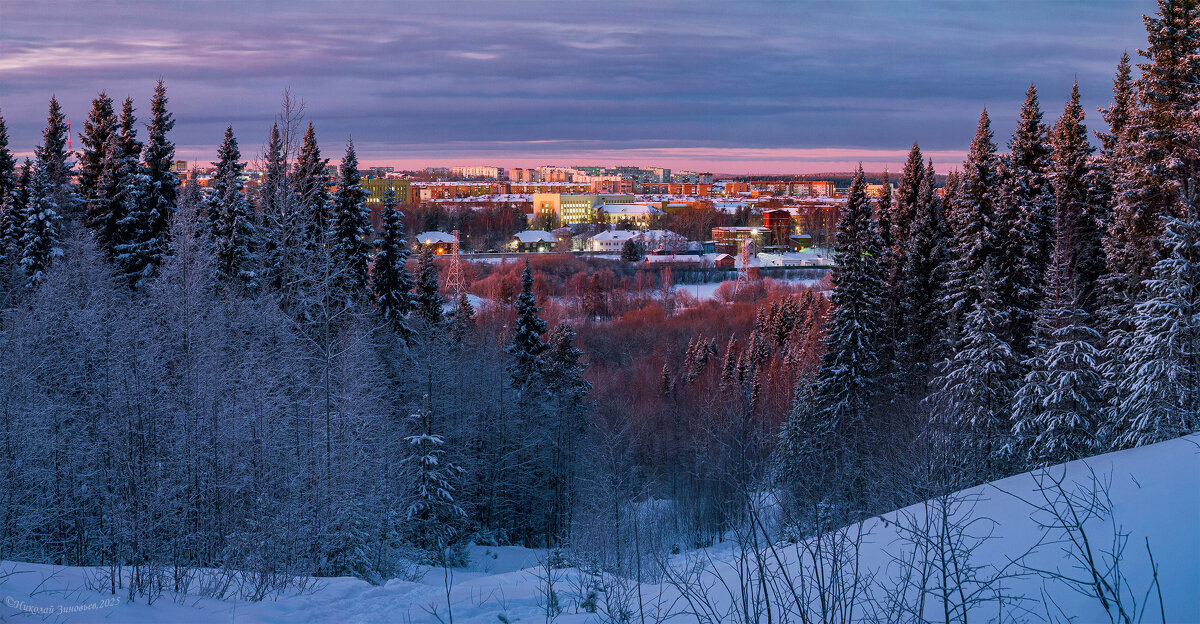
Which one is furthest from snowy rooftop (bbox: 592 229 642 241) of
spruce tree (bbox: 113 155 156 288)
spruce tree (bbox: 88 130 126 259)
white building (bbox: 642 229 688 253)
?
spruce tree (bbox: 113 155 156 288)

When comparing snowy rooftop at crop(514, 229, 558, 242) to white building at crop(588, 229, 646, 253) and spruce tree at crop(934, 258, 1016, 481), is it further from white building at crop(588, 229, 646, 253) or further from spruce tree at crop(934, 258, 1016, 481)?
spruce tree at crop(934, 258, 1016, 481)

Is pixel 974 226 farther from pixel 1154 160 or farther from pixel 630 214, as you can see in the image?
pixel 630 214

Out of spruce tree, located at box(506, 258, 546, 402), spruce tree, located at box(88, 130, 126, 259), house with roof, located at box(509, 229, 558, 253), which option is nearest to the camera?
spruce tree, located at box(88, 130, 126, 259)

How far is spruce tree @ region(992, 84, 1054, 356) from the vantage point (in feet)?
89.6

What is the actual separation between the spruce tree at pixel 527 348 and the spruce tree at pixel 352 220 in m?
6.61

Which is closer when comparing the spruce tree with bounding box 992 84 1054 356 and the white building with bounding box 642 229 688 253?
the spruce tree with bounding box 992 84 1054 356

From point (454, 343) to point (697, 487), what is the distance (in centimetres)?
1386

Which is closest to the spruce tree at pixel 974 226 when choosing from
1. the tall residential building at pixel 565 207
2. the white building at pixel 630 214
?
the white building at pixel 630 214

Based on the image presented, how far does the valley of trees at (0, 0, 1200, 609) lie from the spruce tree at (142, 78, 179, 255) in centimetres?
8

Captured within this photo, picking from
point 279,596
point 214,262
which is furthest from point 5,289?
point 279,596

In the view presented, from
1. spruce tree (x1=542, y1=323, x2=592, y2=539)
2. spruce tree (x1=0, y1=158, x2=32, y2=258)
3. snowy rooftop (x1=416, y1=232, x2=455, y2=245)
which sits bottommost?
spruce tree (x1=542, y1=323, x2=592, y2=539)

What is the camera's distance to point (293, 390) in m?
22.4

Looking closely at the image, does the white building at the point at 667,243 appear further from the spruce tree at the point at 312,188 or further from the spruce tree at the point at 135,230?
the spruce tree at the point at 135,230

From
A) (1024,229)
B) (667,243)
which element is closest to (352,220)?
(1024,229)
